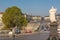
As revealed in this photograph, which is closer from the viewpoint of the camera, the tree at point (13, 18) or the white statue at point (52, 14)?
the white statue at point (52, 14)

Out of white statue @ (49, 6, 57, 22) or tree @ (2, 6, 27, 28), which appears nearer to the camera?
white statue @ (49, 6, 57, 22)

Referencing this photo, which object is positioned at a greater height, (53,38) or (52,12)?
(52,12)

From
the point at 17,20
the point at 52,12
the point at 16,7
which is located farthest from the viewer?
the point at 16,7

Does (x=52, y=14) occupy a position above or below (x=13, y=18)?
below

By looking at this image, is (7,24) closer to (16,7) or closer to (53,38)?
(16,7)

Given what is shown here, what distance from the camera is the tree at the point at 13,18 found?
5547 centimetres

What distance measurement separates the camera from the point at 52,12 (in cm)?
1808

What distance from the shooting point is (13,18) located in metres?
56.4

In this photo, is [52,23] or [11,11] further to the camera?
[11,11]

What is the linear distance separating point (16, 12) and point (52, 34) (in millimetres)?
39919

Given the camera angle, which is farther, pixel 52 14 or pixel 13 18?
pixel 13 18

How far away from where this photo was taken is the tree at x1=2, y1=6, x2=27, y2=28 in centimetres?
5547

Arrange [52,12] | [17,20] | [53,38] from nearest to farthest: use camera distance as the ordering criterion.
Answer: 1. [53,38]
2. [52,12]
3. [17,20]

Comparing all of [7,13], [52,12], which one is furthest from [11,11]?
[52,12]
